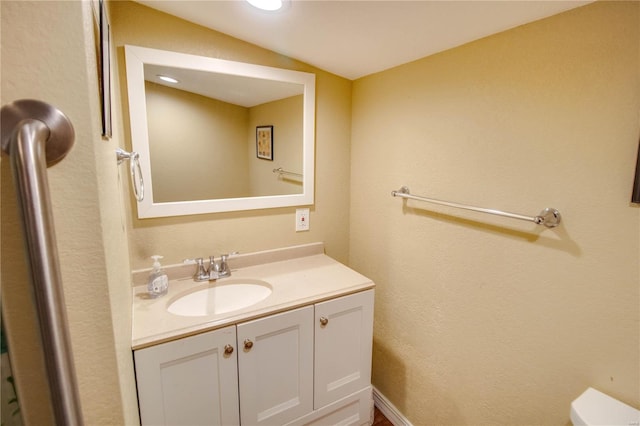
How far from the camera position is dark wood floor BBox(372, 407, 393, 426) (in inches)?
68.9

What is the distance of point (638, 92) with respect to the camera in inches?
31.8

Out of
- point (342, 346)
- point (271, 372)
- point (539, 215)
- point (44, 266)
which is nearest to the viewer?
point (44, 266)

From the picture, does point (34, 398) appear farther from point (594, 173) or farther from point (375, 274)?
point (375, 274)

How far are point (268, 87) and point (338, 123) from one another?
0.45 m

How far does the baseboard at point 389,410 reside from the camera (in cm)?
169

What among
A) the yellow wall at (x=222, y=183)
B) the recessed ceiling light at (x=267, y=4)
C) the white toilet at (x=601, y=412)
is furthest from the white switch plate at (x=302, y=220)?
the white toilet at (x=601, y=412)

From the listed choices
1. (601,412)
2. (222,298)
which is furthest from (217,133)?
(601,412)

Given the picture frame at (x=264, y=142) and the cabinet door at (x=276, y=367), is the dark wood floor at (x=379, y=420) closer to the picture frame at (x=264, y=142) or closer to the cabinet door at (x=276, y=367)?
the cabinet door at (x=276, y=367)

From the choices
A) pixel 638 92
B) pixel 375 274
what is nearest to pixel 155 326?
pixel 375 274

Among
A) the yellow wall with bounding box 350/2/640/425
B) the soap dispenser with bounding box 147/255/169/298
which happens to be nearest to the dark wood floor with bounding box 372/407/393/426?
the yellow wall with bounding box 350/2/640/425

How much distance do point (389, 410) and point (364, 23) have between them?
6.36ft

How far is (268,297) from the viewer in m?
1.32

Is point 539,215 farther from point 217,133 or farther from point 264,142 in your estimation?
point 217,133

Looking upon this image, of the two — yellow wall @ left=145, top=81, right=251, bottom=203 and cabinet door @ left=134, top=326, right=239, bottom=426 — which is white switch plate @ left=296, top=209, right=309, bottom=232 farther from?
cabinet door @ left=134, top=326, right=239, bottom=426
